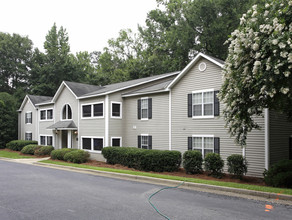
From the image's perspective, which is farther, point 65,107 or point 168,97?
point 65,107

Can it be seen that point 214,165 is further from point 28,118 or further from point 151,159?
point 28,118

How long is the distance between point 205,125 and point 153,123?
435 cm

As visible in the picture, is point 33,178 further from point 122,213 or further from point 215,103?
point 215,103

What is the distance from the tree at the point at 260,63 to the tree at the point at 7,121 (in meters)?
31.2

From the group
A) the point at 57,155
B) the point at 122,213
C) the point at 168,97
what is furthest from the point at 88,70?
the point at 122,213

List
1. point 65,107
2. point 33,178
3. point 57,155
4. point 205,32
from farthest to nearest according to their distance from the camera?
point 205,32
point 65,107
point 57,155
point 33,178

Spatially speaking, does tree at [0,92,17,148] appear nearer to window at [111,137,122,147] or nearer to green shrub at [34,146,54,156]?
green shrub at [34,146,54,156]

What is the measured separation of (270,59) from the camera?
8086mm

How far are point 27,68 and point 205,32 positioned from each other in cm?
3794

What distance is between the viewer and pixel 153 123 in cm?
1892

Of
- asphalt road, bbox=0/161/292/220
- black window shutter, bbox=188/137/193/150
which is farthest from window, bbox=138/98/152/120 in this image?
asphalt road, bbox=0/161/292/220

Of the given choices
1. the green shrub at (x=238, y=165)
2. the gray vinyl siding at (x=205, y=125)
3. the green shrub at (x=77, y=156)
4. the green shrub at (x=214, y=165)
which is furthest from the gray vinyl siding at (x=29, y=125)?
the green shrub at (x=238, y=165)

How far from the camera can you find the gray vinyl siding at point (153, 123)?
59.5 ft

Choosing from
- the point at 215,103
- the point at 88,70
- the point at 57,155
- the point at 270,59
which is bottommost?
the point at 57,155
